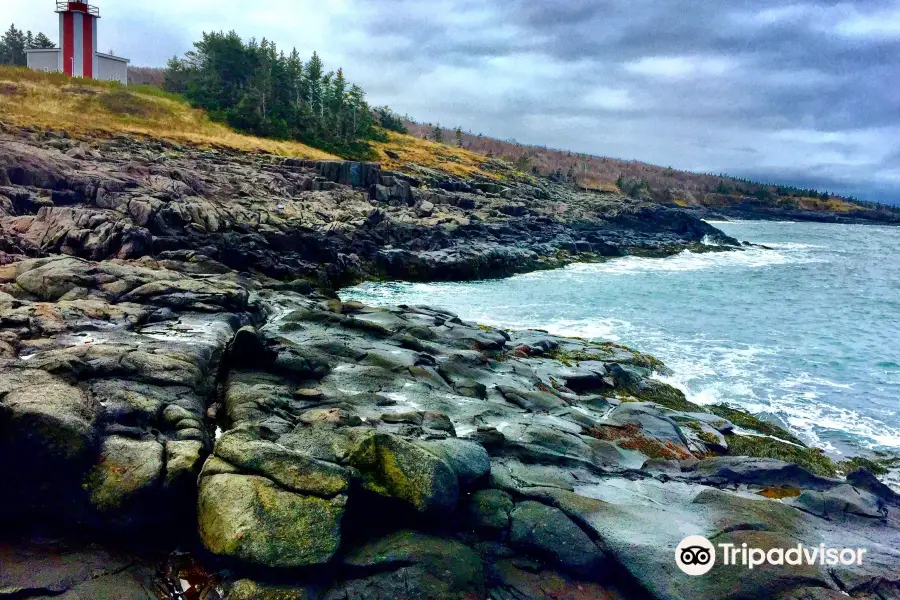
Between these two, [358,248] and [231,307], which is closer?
[231,307]

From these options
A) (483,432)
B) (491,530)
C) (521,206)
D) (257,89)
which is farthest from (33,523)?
(257,89)

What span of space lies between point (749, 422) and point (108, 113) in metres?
65.2

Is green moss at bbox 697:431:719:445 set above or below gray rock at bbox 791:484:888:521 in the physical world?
Answer: below

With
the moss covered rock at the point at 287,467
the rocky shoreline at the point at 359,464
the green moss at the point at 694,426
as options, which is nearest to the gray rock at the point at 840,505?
the rocky shoreline at the point at 359,464

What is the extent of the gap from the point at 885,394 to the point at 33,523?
1006 inches

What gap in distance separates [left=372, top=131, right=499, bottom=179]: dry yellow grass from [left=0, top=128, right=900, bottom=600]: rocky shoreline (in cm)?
5982

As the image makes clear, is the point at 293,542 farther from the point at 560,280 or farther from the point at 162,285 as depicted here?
the point at 560,280

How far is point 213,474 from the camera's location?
823cm

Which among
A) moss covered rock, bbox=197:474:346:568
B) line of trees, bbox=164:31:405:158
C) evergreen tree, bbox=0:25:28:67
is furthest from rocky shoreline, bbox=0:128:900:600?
evergreen tree, bbox=0:25:28:67

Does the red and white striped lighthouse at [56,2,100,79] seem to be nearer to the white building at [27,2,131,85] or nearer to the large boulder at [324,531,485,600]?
the white building at [27,2,131,85]

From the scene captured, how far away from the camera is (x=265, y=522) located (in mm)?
7469

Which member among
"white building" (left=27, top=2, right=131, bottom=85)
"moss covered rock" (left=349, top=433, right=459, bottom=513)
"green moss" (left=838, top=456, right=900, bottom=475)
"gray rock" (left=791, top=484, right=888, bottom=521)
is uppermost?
"white building" (left=27, top=2, right=131, bottom=85)

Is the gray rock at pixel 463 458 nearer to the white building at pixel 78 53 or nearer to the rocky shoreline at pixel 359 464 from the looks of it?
the rocky shoreline at pixel 359 464

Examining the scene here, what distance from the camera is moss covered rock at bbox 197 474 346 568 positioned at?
725 centimetres
